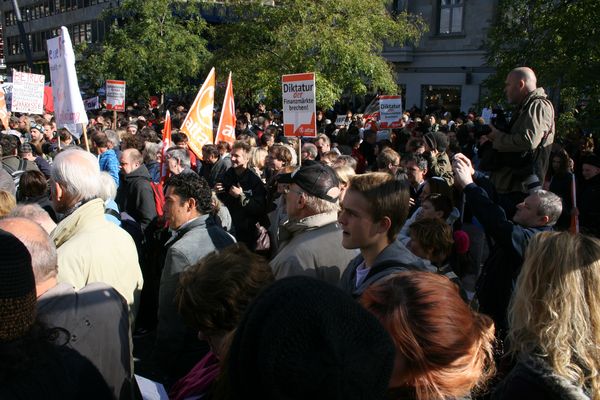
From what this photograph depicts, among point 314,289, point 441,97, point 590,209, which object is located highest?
point 441,97

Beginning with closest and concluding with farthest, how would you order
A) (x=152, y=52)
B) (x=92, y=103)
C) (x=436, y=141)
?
1. (x=436, y=141)
2. (x=92, y=103)
3. (x=152, y=52)

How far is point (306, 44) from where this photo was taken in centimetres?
1405

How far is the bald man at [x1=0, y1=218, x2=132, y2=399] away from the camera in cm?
223

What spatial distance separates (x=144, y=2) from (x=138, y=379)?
77.0ft

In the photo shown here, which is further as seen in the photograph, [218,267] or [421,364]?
[218,267]

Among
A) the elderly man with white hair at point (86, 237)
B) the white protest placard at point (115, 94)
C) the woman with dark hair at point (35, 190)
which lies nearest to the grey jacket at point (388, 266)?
the elderly man with white hair at point (86, 237)

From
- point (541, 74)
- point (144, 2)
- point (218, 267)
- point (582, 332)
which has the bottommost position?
point (582, 332)

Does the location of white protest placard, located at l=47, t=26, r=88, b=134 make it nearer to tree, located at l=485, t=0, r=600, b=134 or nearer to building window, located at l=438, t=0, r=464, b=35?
tree, located at l=485, t=0, r=600, b=134

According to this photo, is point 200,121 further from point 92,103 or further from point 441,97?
point 441,97

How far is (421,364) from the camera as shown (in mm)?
1821

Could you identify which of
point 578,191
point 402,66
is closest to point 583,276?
point 578,191

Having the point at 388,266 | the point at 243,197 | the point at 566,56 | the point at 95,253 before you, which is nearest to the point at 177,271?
the point at 95,253

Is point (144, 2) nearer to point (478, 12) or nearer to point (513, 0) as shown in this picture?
point (478, 12)

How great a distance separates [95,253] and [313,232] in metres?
1.25
